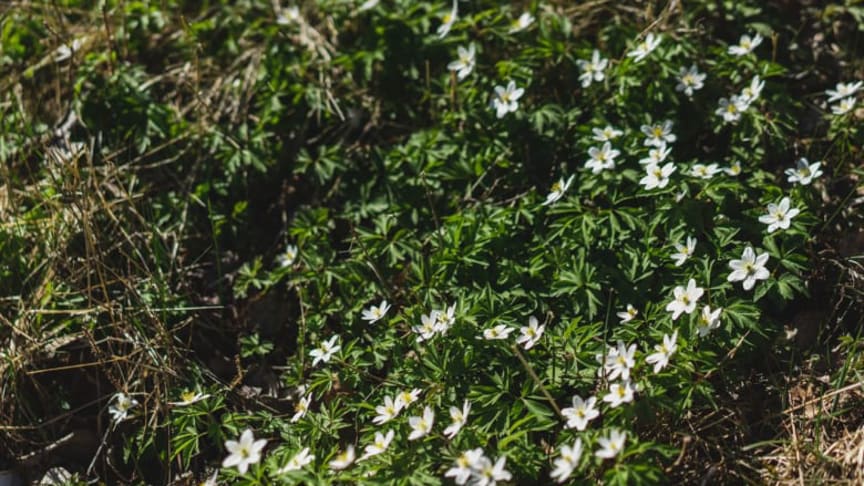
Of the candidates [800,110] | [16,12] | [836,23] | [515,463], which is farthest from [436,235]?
[16,12]

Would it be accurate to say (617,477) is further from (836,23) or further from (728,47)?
(836,23)

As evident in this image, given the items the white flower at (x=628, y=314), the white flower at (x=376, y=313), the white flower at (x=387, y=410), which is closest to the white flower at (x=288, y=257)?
the white flower at (x=376, y=313)

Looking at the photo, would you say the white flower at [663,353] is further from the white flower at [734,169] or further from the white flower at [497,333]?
the white flower at [734,169]

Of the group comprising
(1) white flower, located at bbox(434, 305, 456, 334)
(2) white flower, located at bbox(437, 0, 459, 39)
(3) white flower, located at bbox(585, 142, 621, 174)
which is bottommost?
(1) white flower, located at bbox(434, 305, 456, 334)

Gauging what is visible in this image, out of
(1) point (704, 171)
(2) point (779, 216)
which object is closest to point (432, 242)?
(1) point (704, 171)

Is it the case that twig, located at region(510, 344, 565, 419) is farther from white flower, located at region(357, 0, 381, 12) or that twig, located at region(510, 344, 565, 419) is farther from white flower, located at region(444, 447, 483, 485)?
white flower, located at region(357, 0, 381, 12)

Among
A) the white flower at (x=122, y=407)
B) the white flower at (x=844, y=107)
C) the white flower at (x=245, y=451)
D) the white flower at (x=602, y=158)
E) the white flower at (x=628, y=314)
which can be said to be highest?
the white flower at (x=602, y=158)

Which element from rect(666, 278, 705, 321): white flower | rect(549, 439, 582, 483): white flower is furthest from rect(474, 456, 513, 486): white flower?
rect(666, 278, 705, 321): white flower
